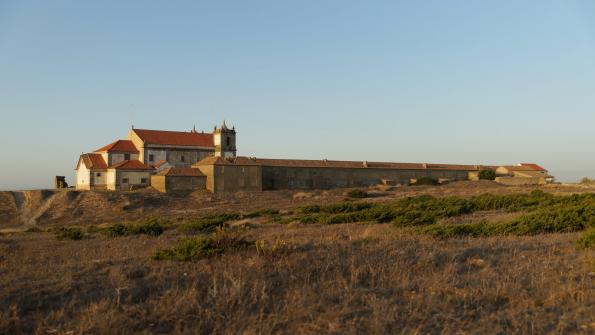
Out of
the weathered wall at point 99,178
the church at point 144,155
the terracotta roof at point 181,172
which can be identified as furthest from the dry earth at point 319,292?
the weathered wall at point 99,178

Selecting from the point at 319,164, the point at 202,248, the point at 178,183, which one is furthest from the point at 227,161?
the point at 202,248

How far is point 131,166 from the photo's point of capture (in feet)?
172

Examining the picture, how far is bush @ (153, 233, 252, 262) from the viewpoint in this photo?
341 inches

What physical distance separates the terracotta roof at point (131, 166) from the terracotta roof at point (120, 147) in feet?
7.24

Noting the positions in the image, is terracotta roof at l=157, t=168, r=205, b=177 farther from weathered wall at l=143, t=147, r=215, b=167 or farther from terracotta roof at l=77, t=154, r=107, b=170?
terracotta roof at l=77, t=154, r=107, b=170

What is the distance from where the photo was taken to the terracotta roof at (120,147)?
55375mm

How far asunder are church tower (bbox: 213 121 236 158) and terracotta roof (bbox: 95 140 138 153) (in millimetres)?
10741

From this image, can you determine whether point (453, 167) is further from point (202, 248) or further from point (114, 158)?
point (202, 248)

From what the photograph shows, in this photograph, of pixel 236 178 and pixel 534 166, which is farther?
pixel 534 166

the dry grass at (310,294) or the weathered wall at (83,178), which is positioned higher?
the weathered wall at (83,178)

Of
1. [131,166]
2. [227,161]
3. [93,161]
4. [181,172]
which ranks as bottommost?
[181,172]

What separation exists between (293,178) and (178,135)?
17.3 m

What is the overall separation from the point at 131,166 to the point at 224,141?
14142mm

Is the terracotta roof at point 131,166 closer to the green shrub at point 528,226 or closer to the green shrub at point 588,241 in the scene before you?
the green shrub at point 528,226
